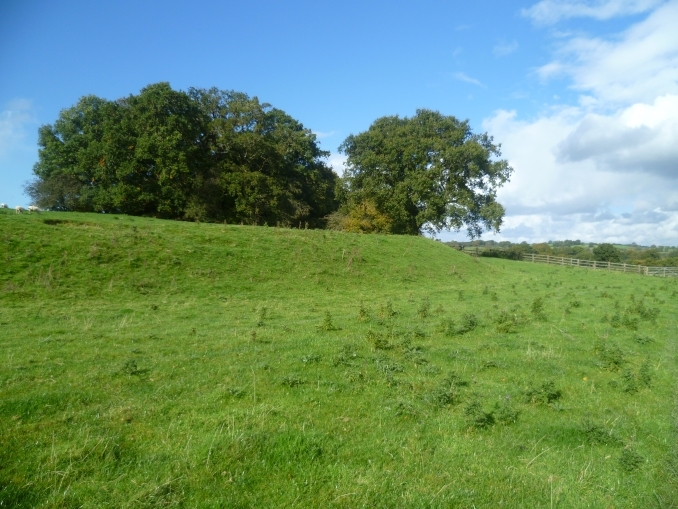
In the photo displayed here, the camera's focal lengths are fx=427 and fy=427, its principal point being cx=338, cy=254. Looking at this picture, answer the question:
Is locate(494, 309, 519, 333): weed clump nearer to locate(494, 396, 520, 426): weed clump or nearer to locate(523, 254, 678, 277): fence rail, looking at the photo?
locate(494, 396, 520, 426): weed clump

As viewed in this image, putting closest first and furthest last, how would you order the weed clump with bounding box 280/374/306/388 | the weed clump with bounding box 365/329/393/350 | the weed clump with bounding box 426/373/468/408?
1. the weed clump with bounding box 426/373/468/408
2. the weed clump with bounding box 280/374/306/388
3. the weed clump with bounding box 365/329/393/350

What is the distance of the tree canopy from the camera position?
4691 centimetres

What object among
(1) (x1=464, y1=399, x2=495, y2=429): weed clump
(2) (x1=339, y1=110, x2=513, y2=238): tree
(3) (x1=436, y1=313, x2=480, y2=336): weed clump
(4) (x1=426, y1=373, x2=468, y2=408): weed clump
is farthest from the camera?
(2) (x1=339, y1=110, x2=513, y2=238): tree

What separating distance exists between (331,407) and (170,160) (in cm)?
4563

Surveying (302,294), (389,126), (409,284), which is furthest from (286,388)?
(389,126)

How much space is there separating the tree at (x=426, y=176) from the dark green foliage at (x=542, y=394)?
1948 inches

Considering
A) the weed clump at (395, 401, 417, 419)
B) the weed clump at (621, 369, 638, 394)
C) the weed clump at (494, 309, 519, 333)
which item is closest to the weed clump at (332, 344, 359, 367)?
the weed clump at (395, 401, 417, 419)

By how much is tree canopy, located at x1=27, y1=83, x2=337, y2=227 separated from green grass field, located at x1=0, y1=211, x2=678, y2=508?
103 feet

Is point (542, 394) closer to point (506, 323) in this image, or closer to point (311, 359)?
point (311, 359)

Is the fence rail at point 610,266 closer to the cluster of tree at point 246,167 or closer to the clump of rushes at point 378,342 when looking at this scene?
the cluster of tree at point 246,167

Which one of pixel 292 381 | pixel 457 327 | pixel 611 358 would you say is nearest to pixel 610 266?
pixel 457 327

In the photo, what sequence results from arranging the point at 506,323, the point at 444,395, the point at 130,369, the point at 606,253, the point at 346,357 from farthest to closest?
the point at 606,253
the point at 506,323
the point at 346,357
the point at 130,369
the point at 444,395

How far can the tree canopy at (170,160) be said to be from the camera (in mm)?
46906

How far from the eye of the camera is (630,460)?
5.74 meters
